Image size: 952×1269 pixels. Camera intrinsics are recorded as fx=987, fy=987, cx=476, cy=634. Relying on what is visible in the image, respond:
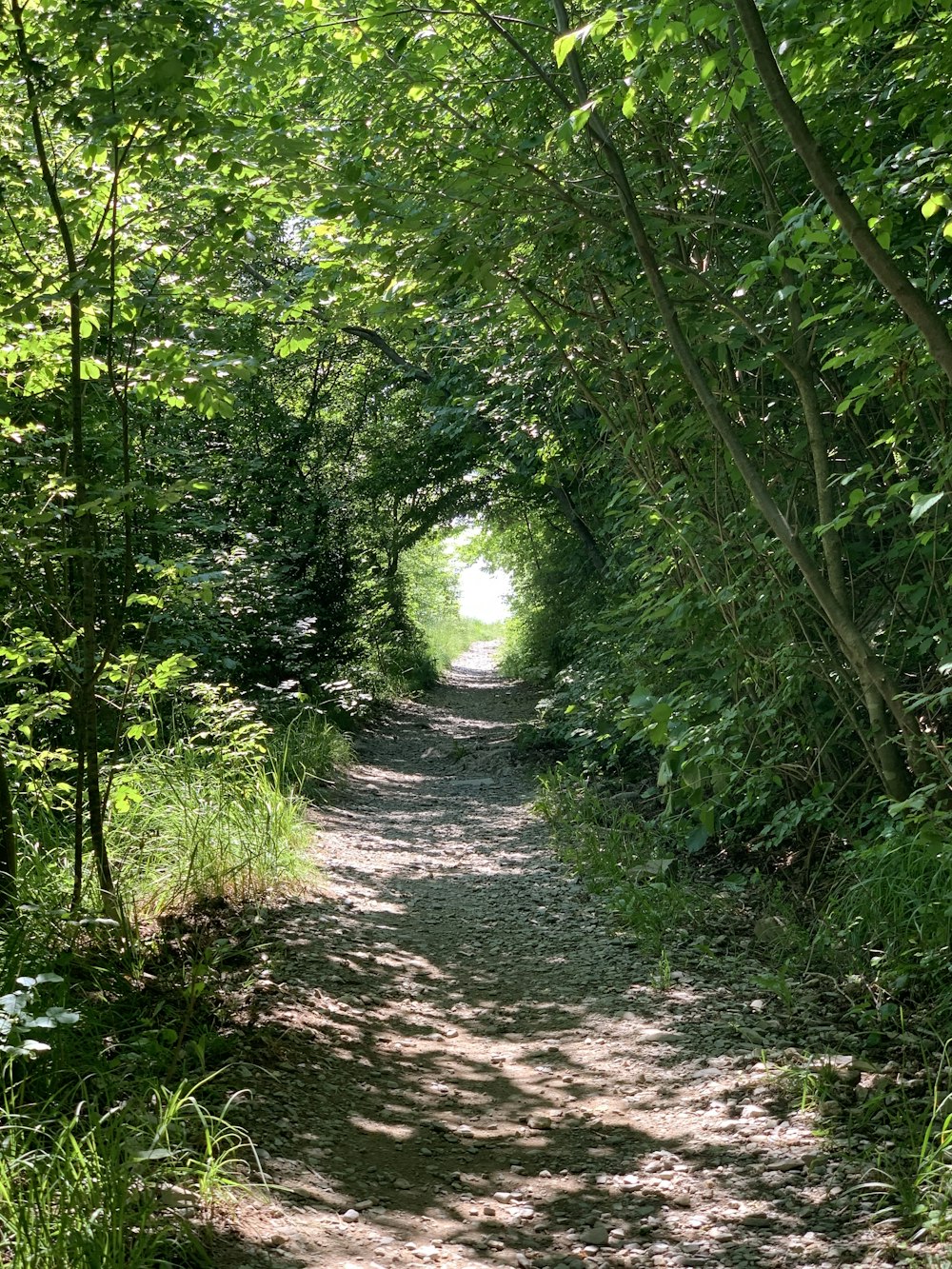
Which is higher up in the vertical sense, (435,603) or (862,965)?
(435,603)

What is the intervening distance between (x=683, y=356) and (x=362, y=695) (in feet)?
28.1

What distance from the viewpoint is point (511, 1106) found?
362 cm

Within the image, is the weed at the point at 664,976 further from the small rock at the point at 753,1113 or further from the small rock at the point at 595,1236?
the small rock at the point at 595,1236

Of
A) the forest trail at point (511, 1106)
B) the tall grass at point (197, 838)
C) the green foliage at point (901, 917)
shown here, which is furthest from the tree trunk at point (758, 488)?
the tall grass at point (197, 838)

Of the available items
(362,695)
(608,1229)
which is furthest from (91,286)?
(362,695)

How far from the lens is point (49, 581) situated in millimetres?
4062

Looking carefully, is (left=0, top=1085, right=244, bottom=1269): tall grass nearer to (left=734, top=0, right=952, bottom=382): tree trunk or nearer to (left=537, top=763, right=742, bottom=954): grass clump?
(left=537, top=763, right=742, bottom=954): grass clump

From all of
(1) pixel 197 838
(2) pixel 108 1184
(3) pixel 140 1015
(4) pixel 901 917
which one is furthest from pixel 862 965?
(1) pixel 197 838

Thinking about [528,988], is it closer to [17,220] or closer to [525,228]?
[525,228]

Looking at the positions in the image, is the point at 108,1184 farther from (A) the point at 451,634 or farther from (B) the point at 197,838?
(A) the point at 451,634

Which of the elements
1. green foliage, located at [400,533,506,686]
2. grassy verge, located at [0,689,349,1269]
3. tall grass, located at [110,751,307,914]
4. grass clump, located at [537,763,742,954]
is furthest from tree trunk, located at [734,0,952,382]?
green foliage, located at [400,533,506,686]

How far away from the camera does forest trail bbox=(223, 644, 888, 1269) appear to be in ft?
8.89

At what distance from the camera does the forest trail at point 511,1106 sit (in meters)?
2.71

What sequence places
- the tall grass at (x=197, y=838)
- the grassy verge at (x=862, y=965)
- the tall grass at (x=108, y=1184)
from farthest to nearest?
Result: the tall grass at (x=197, y=838), the grassy verge at (x=862, y=965), the tall grass at (x=108, y=1184)
